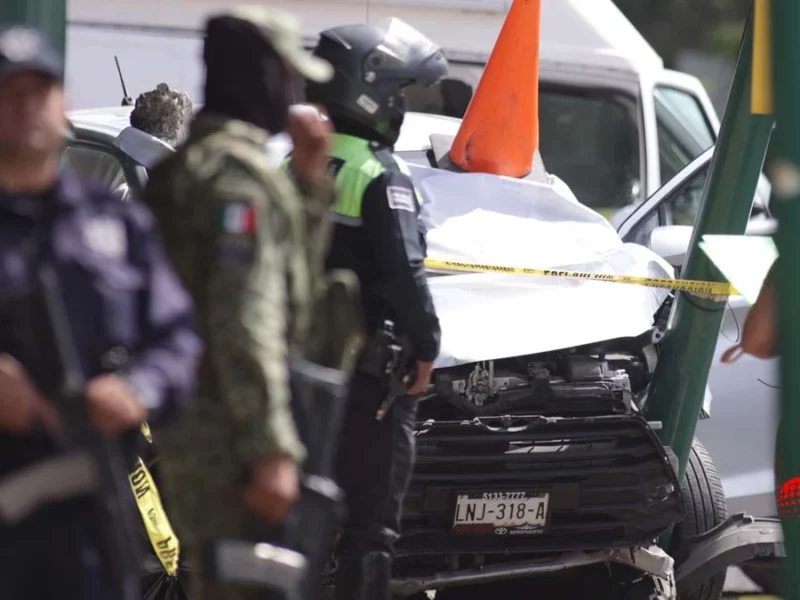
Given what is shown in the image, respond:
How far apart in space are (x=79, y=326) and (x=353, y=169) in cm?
191

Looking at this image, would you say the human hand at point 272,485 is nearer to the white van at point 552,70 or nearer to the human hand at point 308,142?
the human hand at point 308,142

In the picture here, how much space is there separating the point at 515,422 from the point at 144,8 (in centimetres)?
411

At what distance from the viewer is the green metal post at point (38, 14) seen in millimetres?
4375

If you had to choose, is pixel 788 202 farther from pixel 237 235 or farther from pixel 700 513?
pixel 700 513

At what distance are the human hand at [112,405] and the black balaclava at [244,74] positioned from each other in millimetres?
895

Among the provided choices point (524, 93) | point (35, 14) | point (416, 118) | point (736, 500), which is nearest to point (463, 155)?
point (524, 93)

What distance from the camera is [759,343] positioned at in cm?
462

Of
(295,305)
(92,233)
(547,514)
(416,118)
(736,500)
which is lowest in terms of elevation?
(736,500)

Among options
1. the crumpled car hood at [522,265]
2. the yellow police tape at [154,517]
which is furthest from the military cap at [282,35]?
the crumpled car hood at [522,265]

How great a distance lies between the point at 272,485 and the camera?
11.8 feet

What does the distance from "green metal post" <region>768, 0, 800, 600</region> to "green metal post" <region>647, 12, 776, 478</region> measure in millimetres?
2404

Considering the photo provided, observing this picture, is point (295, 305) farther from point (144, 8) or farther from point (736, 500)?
point (144, 8)

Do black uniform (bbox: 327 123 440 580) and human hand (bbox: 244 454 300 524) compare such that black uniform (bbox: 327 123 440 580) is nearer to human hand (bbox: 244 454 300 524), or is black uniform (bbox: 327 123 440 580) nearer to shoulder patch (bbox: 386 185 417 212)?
shoulder patch (bbox: 386 185 417 212)

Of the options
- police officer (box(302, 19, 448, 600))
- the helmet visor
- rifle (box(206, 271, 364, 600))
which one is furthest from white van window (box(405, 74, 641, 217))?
rifle (box(206, 271, 364, 600))
